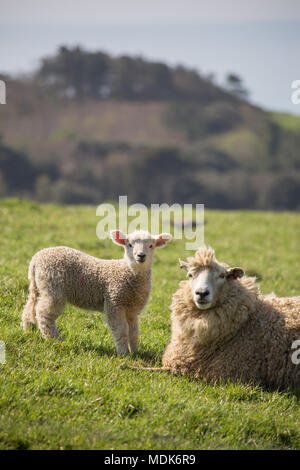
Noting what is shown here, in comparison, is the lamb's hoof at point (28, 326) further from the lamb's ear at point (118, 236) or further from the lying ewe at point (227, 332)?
the lying ewe at point (227, 332)

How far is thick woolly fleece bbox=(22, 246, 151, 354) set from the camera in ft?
19.2

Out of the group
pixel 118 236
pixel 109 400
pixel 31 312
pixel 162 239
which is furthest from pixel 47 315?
pixel 162 239

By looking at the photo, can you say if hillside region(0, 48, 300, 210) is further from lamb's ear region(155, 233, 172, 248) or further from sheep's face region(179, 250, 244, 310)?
sheep's face region(179, 250, 244, 310)

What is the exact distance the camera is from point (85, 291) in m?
Result: 6.11

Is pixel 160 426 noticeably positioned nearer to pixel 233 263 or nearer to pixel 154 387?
pixel 154 387

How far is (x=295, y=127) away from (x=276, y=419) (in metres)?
67.4

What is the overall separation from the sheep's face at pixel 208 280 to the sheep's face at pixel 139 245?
0.56m

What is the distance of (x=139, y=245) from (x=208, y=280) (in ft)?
3.15

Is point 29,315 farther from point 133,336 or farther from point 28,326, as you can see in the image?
point 133,336

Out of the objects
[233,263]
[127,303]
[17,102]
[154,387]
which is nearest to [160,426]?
[154,387]

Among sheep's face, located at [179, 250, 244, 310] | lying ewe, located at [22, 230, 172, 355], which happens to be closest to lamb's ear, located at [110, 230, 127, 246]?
lying ewe, located at [22, 230, 172, 355]

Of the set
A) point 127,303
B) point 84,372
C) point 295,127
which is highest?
point 295,127

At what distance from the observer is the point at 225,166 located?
206 feet

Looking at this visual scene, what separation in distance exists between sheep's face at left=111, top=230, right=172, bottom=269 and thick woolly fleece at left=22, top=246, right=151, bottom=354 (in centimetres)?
11
